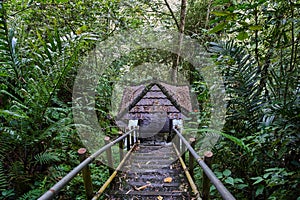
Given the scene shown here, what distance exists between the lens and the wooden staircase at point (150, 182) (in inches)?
110

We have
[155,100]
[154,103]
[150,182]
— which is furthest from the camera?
[155,100]

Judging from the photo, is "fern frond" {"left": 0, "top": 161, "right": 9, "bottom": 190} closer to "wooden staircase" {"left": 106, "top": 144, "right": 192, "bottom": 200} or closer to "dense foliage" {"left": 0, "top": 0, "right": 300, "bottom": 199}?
"dense foliage" {"left": 0, "top": 0, "right": 300, "bottom": 199}

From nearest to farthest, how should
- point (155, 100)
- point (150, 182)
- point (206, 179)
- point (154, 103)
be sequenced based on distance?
1. point (206, 179)
2. point (150, 182)
3. point (154, 103)
4. point (155, 100)

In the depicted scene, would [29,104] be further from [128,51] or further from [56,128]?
[128,51]

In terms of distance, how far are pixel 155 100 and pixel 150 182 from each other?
288 cm

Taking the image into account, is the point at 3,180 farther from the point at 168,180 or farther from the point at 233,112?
the point at 233,112

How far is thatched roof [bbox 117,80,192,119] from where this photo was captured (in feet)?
18.1

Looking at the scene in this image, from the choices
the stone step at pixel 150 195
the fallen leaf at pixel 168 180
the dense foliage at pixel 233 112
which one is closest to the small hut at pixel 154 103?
the dense foliage at pixel 233 112

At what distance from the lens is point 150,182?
10.6 feet

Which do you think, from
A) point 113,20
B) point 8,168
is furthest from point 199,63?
point 8,168

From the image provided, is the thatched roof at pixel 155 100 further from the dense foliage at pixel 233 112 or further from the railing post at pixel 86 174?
the railing post at pixel 86 174

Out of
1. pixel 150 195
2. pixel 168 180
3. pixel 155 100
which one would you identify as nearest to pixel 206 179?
pixel 150 195

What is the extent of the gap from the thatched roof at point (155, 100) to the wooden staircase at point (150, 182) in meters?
→ 1.55

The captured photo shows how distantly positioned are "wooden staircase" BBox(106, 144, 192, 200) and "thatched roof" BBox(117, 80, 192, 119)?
5.09 feet
